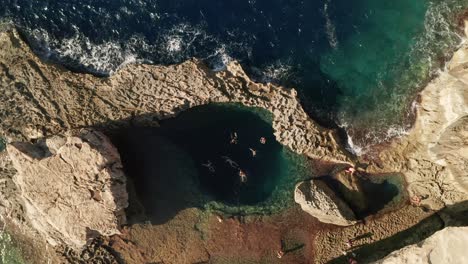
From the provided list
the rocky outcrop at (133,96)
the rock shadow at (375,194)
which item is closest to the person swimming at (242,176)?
the rocky outcrop at (133,96)

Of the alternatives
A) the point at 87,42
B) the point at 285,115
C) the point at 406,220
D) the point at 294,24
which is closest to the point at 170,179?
the point at 285,115

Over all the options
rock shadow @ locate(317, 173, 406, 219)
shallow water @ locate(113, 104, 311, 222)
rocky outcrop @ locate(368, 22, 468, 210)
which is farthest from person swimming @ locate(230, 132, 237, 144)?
rocky outcrop @ locate(368, 22, 468, 210)

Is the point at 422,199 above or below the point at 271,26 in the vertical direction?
below

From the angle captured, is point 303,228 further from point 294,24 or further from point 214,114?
point 294,24

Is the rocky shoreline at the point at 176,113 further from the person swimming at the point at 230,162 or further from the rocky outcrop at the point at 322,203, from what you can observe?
the person swimming at the point at 230,162

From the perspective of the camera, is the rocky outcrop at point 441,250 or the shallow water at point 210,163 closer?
the rocky outcrop at point 441,250
